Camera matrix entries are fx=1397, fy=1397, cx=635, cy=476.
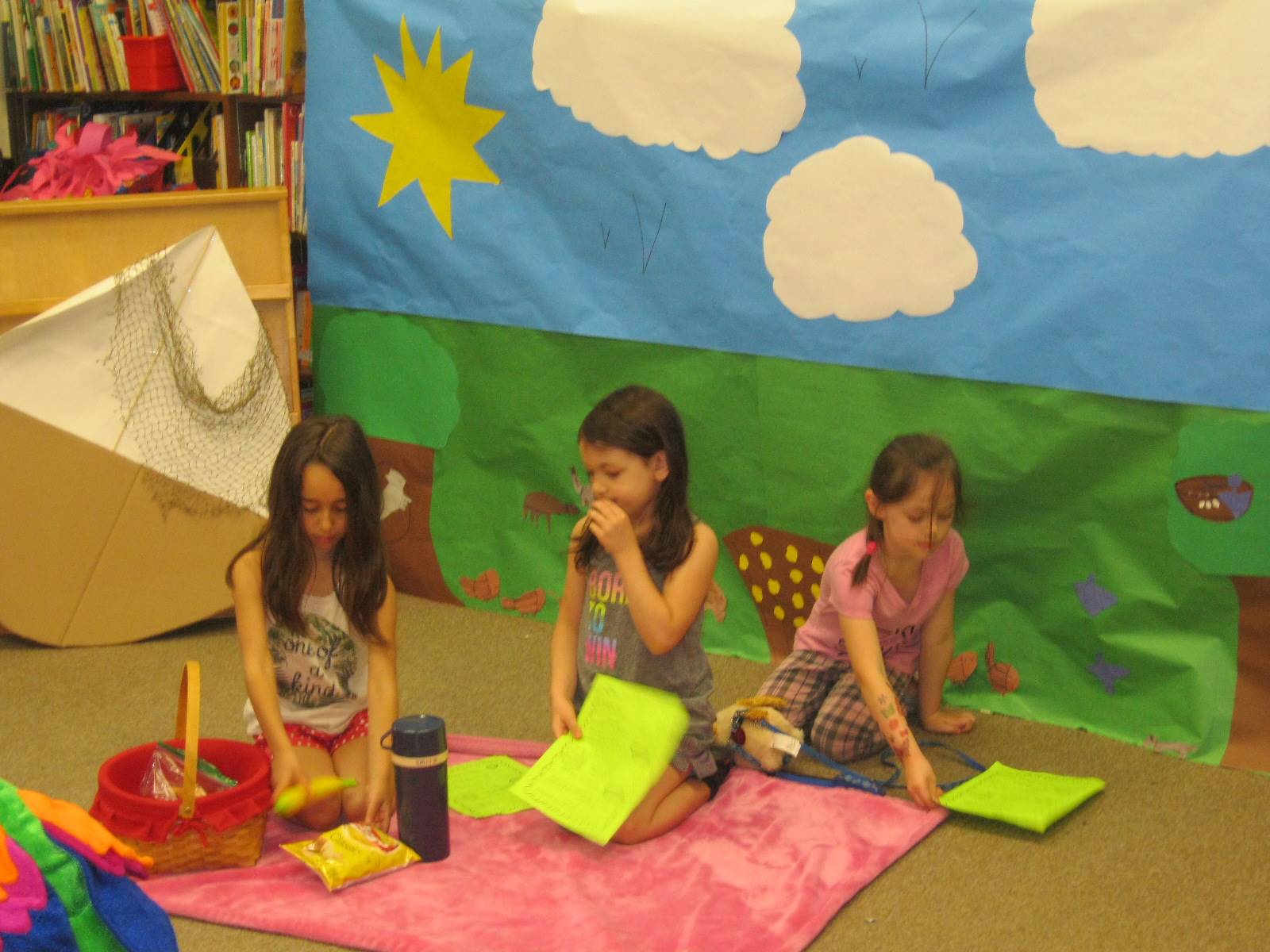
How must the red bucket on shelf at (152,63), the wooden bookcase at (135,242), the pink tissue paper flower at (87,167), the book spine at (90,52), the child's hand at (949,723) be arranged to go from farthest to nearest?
1. the book spine at (90,52)
2. the red bucket on shelf at (152,63)
3. the pink tissue paper flower at (87,167)
4. the wooden bookcase at (135,242)
5. the child's hand at (949,723)

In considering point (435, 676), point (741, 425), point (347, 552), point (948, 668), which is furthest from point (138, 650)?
point (948, 668)

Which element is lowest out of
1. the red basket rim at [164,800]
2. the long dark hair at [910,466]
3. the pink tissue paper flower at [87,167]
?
the red basket rim at [164,800]

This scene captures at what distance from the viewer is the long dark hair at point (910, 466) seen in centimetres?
220

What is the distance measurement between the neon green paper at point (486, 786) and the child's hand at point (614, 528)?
1.30 feet

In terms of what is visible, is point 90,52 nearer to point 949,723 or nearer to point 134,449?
point 134,449

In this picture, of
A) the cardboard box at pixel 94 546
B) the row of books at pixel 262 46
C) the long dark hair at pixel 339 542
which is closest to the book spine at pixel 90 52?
the row of books at pixel 262 46

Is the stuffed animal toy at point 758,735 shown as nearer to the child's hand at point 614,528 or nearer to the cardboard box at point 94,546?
the child's hand at point 614,528

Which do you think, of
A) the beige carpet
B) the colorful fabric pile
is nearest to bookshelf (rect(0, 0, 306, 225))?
the beige carpet

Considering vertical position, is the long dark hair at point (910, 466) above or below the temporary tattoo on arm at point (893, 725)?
above

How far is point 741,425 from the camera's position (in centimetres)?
267

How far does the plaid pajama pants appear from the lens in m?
2.32

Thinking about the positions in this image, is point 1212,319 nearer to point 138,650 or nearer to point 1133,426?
point 1133,426

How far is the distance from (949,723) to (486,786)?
0.81 metres

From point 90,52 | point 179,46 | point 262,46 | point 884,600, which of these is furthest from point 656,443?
point 90,52
